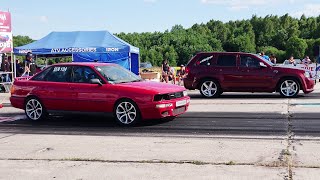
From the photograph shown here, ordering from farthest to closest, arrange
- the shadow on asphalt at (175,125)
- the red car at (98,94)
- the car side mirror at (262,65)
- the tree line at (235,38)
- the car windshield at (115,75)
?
the tree line at (235,38), the car side mirror at (262,65), the car windshield at (115,75), the red car at (98,94), the shadow on asphalt at (175,125)

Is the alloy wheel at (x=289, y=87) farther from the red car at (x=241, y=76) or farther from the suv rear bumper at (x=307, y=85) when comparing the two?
the suv rear bumper at (x=307, y=85)

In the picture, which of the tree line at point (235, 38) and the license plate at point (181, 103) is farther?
the tree line at point (235, 38)

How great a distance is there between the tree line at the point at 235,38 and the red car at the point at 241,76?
8484 cm

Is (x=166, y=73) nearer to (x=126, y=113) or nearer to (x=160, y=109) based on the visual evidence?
(x=126, y=113)

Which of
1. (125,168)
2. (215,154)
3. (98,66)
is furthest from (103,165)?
(98,66)

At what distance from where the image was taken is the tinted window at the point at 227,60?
53.1 feet

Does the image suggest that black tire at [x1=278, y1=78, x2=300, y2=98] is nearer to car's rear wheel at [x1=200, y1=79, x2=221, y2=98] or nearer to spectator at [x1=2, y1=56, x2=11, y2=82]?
car's rear wheel at [x1=200, y1=79, x2=221, y2=98]

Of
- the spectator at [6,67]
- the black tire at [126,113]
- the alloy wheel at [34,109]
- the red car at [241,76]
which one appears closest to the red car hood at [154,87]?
the black tire at [126,113]

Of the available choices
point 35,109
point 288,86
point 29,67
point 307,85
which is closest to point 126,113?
point 35,109

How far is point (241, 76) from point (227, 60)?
2.66ft

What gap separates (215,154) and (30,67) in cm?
1537

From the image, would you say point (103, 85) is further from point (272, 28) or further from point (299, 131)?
point (272, 28)

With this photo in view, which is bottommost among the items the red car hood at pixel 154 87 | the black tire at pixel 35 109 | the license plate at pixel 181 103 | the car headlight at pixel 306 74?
the black tire at pixel 35 109

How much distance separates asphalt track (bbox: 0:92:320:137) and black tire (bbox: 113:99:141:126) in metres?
0.16
